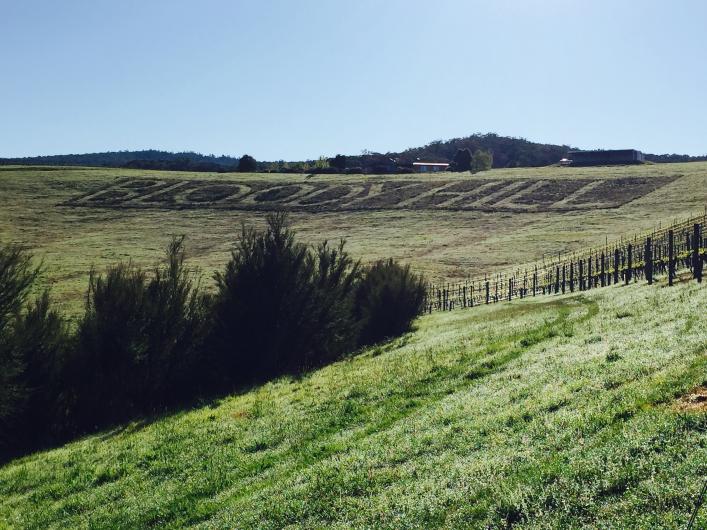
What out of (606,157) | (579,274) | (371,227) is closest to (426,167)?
(606,157)

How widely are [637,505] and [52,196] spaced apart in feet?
421

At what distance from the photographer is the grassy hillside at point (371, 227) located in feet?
260

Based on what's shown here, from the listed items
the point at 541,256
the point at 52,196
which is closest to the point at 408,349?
the point at 541,256

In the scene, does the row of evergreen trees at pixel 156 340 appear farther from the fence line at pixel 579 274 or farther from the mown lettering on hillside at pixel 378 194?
the mown lettering on hillside at pixel 378 194

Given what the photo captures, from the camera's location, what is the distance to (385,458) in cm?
1274

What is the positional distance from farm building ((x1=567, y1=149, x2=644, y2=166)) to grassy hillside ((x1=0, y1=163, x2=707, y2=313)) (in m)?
31.1

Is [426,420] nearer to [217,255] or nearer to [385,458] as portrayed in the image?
[385,458]

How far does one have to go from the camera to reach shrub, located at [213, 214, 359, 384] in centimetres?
3297

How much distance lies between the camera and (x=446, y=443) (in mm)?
12789

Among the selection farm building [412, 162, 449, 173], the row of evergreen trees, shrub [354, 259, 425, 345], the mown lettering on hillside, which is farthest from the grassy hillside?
farm building [412, 162, 449, 173]

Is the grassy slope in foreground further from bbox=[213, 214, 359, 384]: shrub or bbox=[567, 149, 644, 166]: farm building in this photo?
bbox=[567, 149, 644, 166]: farm building

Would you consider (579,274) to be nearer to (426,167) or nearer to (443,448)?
(443,448)

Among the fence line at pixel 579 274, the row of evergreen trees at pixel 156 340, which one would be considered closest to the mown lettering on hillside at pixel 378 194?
the fence line at pixel 579 274

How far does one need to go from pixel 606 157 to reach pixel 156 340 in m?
159
